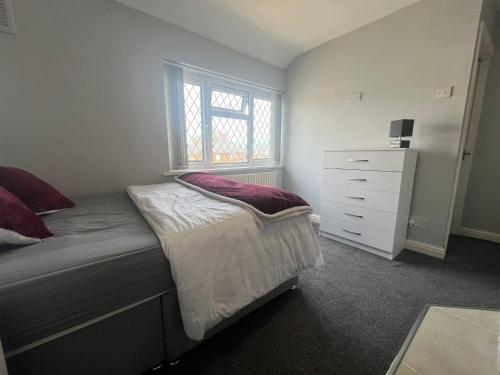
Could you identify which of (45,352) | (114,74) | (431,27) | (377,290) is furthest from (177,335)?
(431,27)

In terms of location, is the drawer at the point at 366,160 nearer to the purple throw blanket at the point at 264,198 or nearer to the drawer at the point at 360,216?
the drawer at the point at 360,216

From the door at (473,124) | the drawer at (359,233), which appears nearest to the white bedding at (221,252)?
the drawer at (359,233)

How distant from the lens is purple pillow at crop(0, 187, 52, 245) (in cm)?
70

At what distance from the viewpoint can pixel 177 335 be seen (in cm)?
89

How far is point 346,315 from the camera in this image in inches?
48.5

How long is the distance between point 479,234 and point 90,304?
3.58 metres

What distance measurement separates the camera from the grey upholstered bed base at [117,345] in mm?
621

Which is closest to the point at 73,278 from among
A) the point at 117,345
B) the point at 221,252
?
the point at 117,345

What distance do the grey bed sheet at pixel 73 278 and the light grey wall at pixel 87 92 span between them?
3.78ft

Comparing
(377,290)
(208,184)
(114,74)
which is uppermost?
(114,74)

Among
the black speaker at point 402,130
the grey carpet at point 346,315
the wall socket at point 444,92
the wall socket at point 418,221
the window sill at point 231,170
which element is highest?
the wall socket at point 444,92

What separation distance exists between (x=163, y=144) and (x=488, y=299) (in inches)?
117

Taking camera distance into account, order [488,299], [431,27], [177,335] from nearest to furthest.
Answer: [177,335] < [488,299] < [431,27]

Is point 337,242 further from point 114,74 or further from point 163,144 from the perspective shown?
point 114,74
